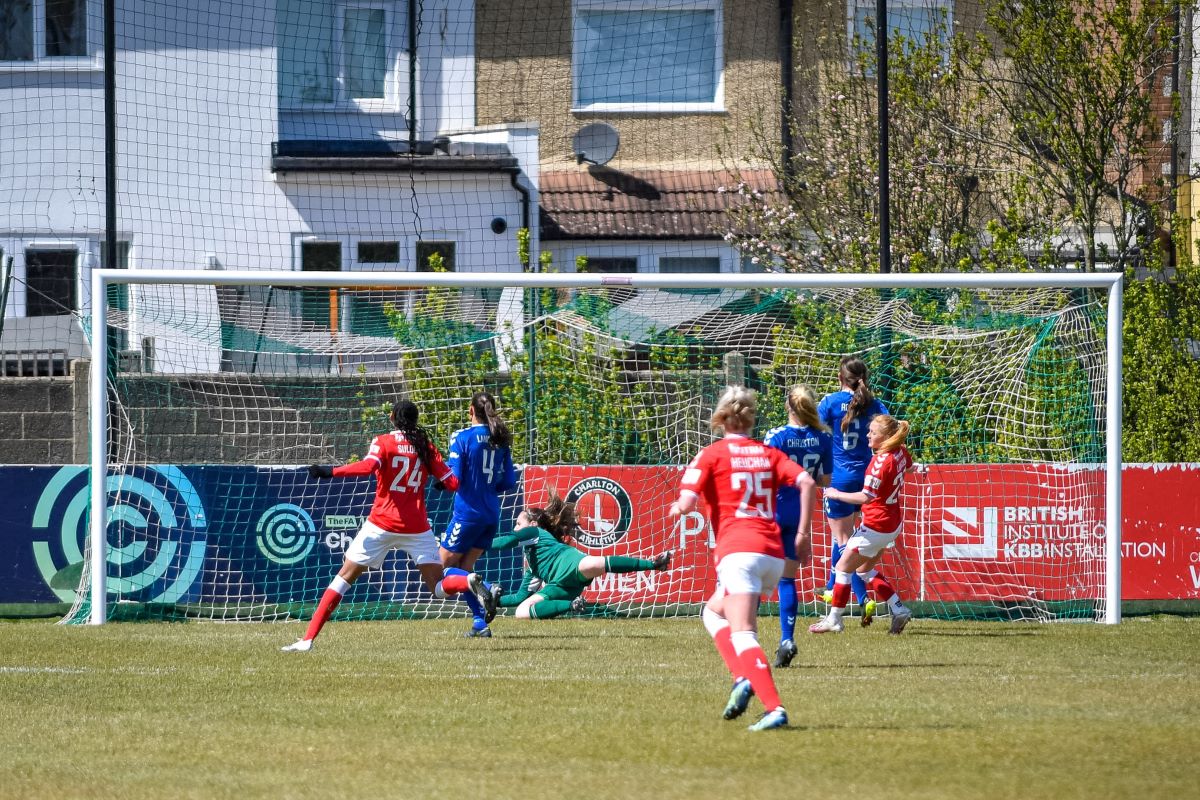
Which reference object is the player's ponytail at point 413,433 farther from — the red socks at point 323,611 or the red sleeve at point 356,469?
the red socks at point 323,611

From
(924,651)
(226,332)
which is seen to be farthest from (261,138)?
(924,651)

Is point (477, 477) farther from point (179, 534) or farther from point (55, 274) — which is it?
point (55, 274)

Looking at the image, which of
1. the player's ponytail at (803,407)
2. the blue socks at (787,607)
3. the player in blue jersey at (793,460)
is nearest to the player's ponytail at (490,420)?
the player in blue jersey at (793,460)

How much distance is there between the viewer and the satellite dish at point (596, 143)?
66.3 feet

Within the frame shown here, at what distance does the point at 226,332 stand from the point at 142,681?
6383 mm

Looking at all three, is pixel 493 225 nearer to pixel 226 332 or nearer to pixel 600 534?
pixel 226 332

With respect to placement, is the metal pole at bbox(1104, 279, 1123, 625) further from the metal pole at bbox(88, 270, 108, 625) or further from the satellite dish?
the satellite dish

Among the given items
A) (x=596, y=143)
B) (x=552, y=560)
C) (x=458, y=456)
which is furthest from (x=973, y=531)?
(x=596, y=143)

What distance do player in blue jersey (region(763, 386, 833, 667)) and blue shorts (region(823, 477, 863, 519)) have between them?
0.70 meters

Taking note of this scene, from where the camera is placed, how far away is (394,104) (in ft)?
65.1

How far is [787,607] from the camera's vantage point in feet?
31.9

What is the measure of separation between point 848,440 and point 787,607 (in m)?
1.98

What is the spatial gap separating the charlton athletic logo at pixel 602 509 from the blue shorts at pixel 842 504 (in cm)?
251

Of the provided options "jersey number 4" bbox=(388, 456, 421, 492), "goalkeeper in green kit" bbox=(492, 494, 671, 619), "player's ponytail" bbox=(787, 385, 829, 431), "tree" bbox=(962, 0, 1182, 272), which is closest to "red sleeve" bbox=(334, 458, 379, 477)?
"jersey number 4" bbox=(388, 456, 421, 492)
